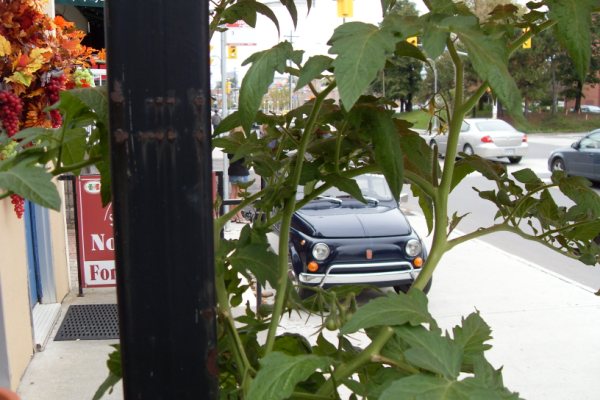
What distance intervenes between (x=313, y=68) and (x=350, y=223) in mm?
6227

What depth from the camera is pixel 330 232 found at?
6.95m

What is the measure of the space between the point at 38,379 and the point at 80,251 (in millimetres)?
1685

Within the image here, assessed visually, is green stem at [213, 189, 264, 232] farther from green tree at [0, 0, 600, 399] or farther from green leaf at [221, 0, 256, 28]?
green leaf at [221, 0, 256, 28]


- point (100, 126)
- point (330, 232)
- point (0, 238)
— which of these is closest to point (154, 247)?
point (100, 126)

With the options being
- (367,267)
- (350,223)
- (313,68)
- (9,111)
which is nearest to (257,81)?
(313,68)

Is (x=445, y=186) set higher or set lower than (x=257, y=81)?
lower

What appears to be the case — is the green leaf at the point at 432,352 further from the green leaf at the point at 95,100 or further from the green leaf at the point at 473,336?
the green leaf at the point at 95,100

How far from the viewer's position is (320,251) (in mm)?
6797

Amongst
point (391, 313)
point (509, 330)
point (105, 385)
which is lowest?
point (509, 330)

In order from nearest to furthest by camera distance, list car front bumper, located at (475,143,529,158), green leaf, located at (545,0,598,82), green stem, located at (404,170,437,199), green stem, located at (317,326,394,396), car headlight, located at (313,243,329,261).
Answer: green leaf, located at (545,0,598,82), green stem, located at (317,326,394,396), green stem, located at (404,170,437,199), car headlight, located at (313,243,329,261), car front bumper, located at (475,143,529,158)

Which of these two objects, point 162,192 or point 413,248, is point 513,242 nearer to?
point 413,248

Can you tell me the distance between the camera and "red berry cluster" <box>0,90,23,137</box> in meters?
2.22

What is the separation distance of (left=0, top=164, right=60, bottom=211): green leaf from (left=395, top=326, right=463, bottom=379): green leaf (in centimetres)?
49

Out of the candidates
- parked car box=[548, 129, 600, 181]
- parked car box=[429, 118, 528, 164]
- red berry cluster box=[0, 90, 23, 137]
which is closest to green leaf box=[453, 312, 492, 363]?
red berry cluster box=[0, 90, 23, 137]
